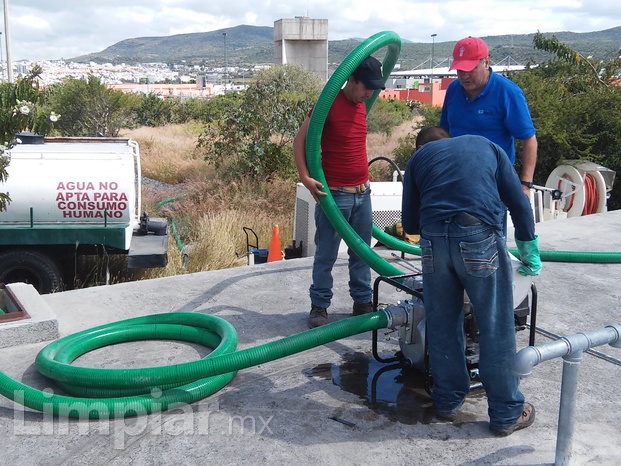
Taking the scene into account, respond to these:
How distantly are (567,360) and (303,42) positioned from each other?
53894mm

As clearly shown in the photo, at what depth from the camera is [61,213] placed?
22.9 ft

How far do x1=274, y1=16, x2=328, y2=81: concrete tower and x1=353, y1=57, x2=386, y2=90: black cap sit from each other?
163 ft

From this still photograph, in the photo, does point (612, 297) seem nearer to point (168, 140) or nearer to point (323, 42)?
point (168, 140)

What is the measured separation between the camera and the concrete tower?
5344 cm

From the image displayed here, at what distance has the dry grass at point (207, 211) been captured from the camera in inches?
340

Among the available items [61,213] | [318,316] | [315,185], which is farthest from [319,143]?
[61,213]

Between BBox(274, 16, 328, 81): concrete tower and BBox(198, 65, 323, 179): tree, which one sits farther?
BBox(274, 16, 328, 81): concrete tower

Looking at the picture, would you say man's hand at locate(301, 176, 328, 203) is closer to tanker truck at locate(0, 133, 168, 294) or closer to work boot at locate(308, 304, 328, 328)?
work boot at locate(308, 304, 328, 328)

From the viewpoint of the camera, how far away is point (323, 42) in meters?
54.7

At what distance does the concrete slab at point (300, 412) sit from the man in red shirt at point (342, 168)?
0.43 m

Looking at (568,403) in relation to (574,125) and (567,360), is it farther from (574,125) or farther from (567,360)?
(574,125)

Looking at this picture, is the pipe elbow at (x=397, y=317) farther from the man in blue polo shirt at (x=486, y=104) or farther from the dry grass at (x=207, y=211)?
the dry grass at (x=207, y=211)

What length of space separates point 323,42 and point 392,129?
31303 mm

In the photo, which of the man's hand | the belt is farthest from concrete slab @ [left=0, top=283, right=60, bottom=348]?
the belt
